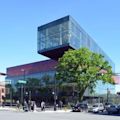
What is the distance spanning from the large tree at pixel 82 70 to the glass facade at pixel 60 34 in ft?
35.0

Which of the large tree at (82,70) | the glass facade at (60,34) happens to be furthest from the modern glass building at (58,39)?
the large tree at (82,70)

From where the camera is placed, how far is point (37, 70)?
115 metres

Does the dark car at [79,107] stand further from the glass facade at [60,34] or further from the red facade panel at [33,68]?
the red facade panel at [33,68]

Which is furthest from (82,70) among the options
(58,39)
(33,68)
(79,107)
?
(33,68)

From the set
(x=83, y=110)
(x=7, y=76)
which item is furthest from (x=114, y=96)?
(x=83, y=110)

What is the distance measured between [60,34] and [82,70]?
1733 cm

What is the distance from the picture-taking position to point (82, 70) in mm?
80875

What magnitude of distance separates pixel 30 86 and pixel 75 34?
20835mm

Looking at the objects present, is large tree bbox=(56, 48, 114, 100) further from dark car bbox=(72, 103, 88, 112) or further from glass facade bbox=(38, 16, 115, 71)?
dark car bbox=(72, 103, 88, 112)

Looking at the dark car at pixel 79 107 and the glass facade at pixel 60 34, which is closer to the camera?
the dark car at pixel 79 107

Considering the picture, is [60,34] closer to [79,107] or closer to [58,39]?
[58,39]

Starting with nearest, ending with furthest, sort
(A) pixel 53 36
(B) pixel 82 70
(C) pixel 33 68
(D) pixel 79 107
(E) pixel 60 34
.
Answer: (D) pixel 79 107 < (B) pixel 82 70 < (E) pixel 60 34 < (A) pixel 53 36 < (C) pixel 33 68

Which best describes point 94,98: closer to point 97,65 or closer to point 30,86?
point 30,86

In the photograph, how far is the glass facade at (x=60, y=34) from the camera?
94.1 m
